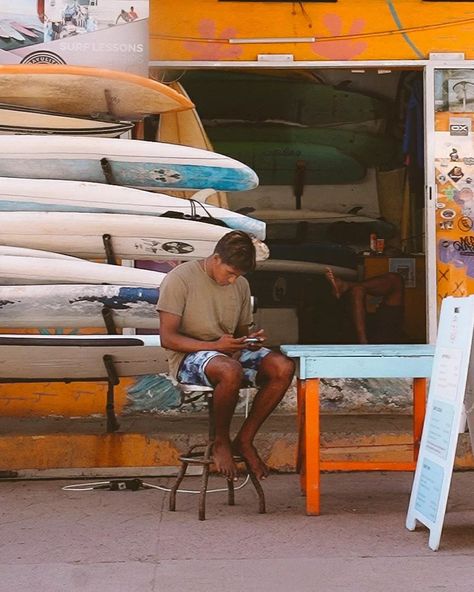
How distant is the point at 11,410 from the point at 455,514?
341 cm

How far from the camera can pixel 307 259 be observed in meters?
9.65

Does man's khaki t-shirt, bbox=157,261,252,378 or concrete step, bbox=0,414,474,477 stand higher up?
man's khaki t-shirt, bbox=157,261,252,378

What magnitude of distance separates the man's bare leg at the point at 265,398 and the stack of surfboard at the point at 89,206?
3.82ft

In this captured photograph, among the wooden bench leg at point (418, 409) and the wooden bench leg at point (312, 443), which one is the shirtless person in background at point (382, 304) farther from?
the wooden bench leg at point (312, 443)

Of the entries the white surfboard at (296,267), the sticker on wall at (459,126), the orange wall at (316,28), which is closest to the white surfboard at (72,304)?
the orange wall at (316,28)

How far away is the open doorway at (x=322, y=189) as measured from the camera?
364 inches

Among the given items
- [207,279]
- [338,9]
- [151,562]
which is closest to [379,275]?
[338,9]

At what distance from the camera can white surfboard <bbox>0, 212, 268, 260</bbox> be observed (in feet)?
20.4

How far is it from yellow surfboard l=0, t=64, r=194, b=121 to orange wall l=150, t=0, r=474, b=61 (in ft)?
3.67

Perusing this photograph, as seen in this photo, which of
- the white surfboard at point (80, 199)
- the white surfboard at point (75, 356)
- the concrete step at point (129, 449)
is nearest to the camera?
the white surfboard at point (75, 356)

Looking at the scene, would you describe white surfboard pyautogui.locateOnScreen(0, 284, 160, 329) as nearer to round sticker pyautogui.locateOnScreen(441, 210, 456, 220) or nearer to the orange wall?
the orange wall

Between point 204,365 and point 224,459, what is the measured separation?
46cm

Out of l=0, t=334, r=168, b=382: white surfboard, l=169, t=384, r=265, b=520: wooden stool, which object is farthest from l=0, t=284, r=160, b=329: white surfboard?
l=169, t=384, r=265, b=520: wooden stool

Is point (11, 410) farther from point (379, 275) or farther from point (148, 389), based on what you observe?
point (379, 275)
